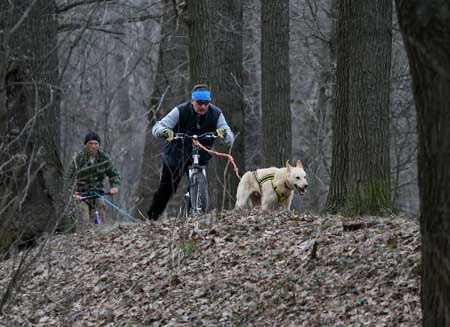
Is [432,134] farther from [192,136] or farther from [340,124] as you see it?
[192,136]

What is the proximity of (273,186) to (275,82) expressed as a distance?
176 inches

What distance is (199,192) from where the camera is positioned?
13805mm

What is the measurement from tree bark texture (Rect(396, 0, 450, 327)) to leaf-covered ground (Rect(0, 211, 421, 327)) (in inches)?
93.9

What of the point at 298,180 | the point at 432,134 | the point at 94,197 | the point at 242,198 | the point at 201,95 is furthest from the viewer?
the point at 94,197

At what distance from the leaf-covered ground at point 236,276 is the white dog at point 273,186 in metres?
1.27

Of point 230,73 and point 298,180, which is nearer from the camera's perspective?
point 298,180

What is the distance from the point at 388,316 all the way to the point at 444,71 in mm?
3395

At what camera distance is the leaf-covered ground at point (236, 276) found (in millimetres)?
9031

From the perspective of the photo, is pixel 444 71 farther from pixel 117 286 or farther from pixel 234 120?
pixel 234 120

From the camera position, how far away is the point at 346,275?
375 inches

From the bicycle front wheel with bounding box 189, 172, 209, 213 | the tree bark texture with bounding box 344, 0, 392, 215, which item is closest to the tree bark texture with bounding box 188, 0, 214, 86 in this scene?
the bicycle front wheel with bounding box 189, 172, 209, 213

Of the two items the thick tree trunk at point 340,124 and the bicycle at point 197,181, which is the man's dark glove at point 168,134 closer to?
the bicycle at point 197,181

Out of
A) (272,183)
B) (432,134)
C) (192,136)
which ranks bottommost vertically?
(272,183)

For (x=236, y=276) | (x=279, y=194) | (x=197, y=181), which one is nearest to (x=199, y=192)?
(x=197, y=181)
